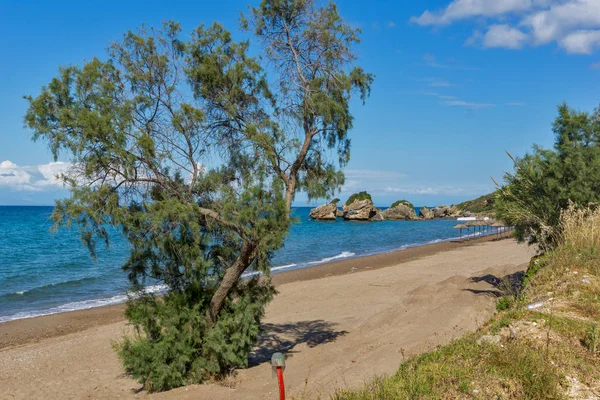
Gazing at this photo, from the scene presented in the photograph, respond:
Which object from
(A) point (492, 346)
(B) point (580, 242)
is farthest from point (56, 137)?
(B) point (580, 242)

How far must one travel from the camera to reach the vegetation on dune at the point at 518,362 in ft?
16.5

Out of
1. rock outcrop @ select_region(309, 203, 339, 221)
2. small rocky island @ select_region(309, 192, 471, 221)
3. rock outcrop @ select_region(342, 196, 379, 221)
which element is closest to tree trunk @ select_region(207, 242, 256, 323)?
small rocky island @ select_region(309, 192, 471, 221)

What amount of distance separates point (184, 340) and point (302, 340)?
4196 millimetres

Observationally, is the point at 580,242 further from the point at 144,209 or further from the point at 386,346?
the point at 144,209

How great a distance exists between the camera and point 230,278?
31.1ft

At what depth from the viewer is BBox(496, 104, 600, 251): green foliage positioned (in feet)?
43.5

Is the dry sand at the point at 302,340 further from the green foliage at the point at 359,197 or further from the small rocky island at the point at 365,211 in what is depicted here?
the green foliage at the point at 359,197

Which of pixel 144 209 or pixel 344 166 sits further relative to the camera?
pixel 344 166

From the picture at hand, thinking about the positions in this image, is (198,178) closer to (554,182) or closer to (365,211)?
(554,182)

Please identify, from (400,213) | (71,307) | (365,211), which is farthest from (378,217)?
(71,307)

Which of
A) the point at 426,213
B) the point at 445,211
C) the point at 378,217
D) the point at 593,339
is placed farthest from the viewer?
the point at 445,211

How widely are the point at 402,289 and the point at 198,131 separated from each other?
12.7 metres

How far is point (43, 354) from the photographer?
13.1 m

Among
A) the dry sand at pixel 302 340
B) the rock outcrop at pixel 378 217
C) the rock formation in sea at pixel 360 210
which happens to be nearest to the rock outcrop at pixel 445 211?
the rock outcrop at pixel 378 217
